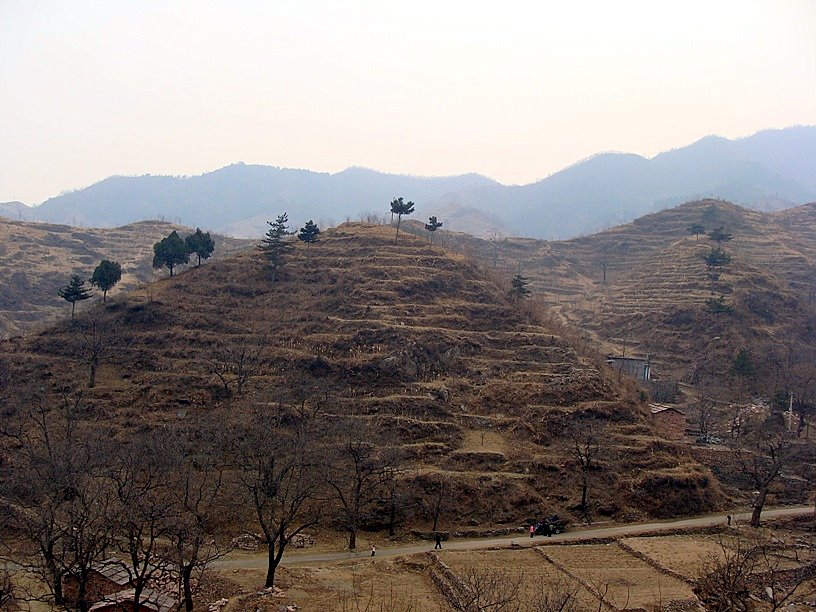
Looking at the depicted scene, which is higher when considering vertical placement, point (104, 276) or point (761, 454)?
point (104, 276)

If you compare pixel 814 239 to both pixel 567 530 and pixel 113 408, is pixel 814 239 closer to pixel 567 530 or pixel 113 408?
pixel 567 530

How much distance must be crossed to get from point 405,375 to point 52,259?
301 feet

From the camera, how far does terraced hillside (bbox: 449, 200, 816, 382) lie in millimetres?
74188

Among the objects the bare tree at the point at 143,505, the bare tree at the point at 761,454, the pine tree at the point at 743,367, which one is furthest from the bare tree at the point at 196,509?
the pine tree at the point at 743,367

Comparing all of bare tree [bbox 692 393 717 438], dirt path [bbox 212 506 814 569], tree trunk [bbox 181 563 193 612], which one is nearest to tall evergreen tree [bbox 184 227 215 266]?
dirt path [bbox 212 506 814 569]

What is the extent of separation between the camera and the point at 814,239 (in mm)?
119000

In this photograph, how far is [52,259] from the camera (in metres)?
109

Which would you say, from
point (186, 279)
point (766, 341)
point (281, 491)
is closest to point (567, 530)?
point (281, 491)

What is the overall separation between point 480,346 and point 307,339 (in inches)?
648

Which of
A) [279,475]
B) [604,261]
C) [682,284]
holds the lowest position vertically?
[279,475]

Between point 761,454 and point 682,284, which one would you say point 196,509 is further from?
point 682,284

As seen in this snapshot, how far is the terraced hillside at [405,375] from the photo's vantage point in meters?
40.5

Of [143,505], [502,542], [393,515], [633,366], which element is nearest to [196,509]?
[143,505]

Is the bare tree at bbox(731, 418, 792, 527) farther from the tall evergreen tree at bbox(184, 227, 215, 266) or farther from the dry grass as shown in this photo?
the tall evergreen tree at bbox(184, 227, 215, 266)
